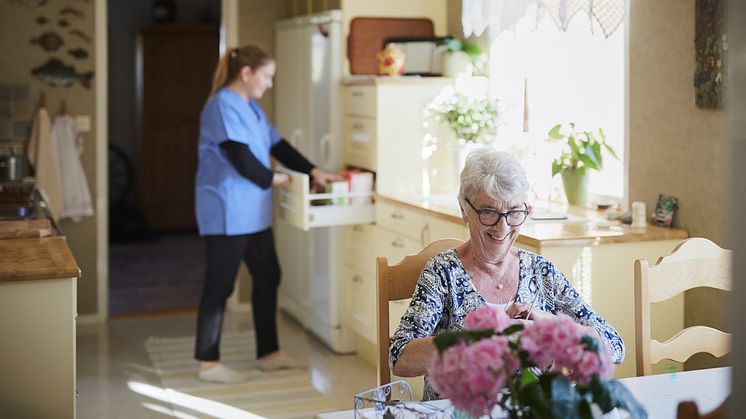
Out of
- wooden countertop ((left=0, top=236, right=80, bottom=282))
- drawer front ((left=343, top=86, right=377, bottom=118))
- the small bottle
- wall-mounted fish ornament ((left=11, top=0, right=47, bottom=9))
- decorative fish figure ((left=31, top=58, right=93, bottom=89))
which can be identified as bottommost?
wooden countertop ((left=0, top=236, right=80, bottom=282))

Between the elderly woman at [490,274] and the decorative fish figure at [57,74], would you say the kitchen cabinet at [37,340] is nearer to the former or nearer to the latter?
the elderly woman at [490,274]

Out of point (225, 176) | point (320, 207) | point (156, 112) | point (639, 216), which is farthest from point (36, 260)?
point (156, 112)

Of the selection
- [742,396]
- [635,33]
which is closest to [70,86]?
[635,33]

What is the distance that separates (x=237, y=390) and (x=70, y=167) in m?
1.79

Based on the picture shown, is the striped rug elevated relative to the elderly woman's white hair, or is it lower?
lower

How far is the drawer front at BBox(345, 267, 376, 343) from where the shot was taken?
453 centimetres

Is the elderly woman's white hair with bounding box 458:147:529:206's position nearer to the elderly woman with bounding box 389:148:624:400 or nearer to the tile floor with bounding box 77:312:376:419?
the elderly woman with bounding box 389:148:624:400

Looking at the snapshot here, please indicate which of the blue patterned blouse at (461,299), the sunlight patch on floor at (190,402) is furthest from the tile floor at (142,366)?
the blue patterned blouse at (461,299)

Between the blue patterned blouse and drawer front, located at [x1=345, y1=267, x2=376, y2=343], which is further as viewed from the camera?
drawer front, located at [x1=345, y1=267, x2=376, y2=343]

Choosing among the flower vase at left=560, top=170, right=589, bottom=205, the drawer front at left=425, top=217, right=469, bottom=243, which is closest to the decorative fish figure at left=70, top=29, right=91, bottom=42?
the drawer front at left=425, top=217, right=469, bottom=243

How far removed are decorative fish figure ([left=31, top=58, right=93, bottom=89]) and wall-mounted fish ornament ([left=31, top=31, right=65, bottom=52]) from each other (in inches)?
2.4

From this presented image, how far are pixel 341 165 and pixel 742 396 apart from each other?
13.3 feet

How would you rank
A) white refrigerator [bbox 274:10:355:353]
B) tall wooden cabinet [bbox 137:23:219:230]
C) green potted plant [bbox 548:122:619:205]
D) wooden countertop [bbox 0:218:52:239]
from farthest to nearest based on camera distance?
tall wooden cabinet [bbox 137:23:219:230] → white refrigerator [bbox 274:10:355:353] → green potted plant [bbox 548:122:619:205] → wooden countertop [bbox 0:218:52:239]

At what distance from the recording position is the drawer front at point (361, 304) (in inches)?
178
